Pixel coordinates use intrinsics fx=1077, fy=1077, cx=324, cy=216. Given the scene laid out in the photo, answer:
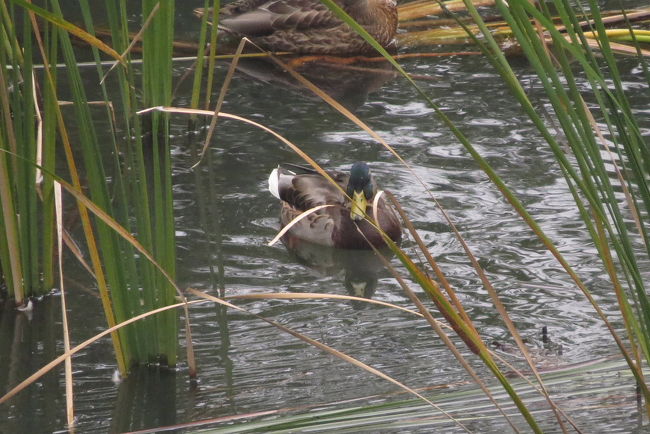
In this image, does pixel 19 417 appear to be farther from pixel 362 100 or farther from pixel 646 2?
pixel 646 2

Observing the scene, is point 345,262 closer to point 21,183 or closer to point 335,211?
point 335,211

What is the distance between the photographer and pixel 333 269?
5.69 metres

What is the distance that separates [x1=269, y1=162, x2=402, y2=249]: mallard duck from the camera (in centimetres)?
580

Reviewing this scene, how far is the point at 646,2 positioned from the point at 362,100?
2.83 metres

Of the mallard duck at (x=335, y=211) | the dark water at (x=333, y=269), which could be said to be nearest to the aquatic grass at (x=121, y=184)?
the dark water at (x=333, y=269)

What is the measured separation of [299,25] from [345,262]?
3398mm

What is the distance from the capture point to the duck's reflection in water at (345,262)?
5367 mm

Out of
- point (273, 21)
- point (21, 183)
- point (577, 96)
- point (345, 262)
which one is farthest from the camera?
point (273, 21)

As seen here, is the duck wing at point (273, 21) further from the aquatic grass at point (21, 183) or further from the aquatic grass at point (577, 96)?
the aquatic grass at point (577, 96)

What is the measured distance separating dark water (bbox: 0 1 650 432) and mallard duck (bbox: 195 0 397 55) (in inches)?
22.4

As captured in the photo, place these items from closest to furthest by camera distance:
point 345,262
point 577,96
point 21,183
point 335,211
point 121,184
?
point 577,96
point 121,184
point 21,183
point 345,262
point 335,211

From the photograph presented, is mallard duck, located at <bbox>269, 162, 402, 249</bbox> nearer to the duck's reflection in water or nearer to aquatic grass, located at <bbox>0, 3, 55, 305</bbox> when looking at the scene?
the duck's reflection in water

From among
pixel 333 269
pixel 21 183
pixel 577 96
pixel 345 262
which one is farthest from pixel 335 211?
pixel 577 96

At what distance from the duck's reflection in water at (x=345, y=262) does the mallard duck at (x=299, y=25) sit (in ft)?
9.59
